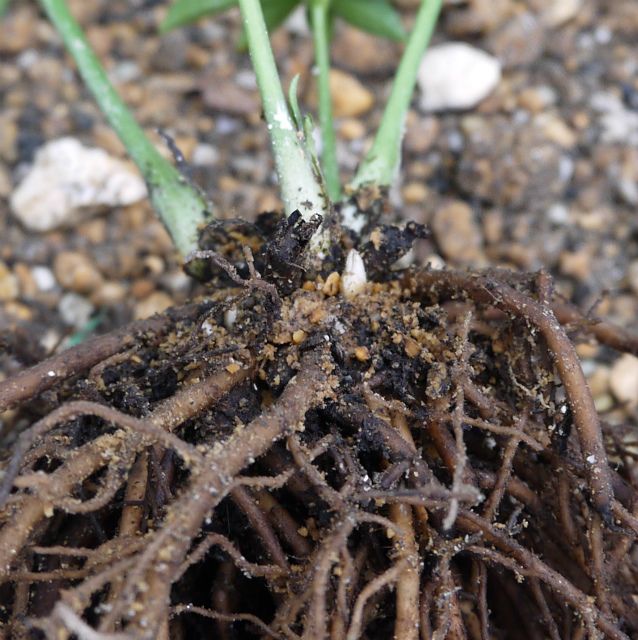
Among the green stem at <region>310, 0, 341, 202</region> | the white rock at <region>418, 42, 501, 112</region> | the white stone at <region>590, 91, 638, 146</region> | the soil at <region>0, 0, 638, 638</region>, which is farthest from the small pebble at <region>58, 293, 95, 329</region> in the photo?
the white stone at <region>590, 91, 638, 146</region>

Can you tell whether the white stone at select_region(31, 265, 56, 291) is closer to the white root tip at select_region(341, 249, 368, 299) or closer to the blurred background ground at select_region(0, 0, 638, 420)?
the blurred background ground at select_region(0, 0, 638, 420)

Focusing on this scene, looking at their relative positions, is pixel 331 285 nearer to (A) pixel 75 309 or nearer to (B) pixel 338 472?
(B) pixel 338 472

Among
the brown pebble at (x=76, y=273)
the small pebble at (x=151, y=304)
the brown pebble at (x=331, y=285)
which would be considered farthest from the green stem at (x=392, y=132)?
the brown pebble at (x=76, y=273)

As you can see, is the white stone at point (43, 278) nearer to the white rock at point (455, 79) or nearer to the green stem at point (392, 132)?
the green stem at point (392, 132)

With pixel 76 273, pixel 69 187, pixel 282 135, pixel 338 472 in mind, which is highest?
pixel 69 187

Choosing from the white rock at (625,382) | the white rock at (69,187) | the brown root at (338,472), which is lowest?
the brown root at (338,472)

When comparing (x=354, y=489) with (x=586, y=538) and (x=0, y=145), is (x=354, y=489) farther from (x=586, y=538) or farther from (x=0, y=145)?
(x=0, y=145)

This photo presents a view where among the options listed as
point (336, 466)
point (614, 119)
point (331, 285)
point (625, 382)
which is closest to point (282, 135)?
point (331, 285)

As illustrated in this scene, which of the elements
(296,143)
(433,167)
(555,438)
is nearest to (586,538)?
(555,438)
